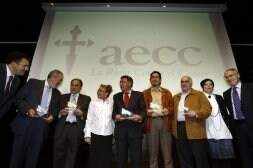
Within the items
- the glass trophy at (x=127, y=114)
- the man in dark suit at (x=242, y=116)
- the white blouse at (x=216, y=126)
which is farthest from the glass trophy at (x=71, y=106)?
the man in dark suit at (x=242, y=116)

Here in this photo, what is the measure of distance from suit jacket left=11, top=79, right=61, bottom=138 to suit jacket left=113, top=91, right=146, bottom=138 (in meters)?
0.82

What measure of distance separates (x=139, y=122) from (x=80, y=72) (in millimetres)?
1574

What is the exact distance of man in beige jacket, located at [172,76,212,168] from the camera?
124 inches

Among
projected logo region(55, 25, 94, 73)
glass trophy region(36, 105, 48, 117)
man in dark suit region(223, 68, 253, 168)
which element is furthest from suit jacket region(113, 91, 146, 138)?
projected logo region(55, 25, 94, 73)

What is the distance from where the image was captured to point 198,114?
124 inches

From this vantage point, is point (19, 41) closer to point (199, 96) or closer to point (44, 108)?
point (44, 108)

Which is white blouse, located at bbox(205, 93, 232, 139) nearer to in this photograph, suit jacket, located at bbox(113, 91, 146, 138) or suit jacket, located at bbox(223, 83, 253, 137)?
suit jacket, located at bbox(223, 83, 253, 137)

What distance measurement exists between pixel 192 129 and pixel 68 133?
1625 mm

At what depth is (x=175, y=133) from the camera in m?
3.29

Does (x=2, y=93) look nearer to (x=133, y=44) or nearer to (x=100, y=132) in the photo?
(x=100, y=132)

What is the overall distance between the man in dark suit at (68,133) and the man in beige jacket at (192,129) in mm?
1270

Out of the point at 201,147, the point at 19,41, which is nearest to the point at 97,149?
the point at 201,147

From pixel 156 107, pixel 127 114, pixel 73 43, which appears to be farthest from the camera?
pixel 73 43

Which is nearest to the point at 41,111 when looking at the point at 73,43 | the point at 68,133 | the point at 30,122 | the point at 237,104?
the point at 30,122
